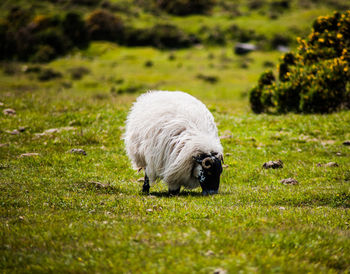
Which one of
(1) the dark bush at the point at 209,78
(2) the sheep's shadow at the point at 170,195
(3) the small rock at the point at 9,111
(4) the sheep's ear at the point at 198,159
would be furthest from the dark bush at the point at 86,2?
(4) the sheep's ear at the point at 198,159

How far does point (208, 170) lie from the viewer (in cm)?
909

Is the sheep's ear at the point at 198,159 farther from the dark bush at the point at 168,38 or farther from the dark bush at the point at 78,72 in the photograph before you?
the dark bush at the point at 168,38

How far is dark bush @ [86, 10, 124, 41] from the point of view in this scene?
→ 240 ft

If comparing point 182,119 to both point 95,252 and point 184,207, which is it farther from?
point 95,252

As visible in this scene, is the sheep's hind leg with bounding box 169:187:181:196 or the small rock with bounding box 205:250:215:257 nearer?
the small rock with bounding box 205:250:215:257

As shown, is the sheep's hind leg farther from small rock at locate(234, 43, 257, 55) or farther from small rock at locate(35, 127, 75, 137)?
small rock at locate(234, 43, 257, 55)

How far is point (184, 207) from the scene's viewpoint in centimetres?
789

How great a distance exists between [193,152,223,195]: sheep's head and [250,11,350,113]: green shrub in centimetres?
1341

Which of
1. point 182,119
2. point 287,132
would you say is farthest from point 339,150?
point 182,119

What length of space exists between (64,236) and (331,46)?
21.8 m

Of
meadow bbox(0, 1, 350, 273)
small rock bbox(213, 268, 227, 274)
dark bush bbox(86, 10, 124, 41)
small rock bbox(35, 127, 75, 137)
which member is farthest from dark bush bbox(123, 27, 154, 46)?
small rock bbox(213, 268, 227, 274)

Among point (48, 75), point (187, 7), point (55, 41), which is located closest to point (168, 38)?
point (55, 41)

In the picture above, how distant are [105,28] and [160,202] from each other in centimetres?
7145

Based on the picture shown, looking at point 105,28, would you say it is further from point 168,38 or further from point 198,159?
point 198,159
